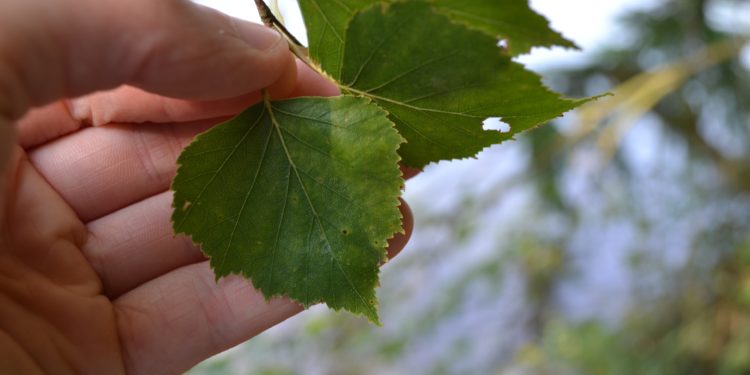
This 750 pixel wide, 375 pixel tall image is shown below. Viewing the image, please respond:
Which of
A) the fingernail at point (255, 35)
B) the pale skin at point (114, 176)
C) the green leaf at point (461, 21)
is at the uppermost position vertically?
the green leaf at point (461, 21)

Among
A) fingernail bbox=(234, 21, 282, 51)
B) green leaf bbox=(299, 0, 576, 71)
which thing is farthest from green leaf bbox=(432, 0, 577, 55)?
fingernail bbox=(234, 21, 282, 51)

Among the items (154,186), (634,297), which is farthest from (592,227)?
(154,186)

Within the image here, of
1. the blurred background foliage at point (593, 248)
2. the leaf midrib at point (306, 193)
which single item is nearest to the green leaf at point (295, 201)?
the leaf midrib at point (306, 193)

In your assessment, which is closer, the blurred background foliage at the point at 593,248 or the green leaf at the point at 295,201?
the green leaf at the point at 295,201

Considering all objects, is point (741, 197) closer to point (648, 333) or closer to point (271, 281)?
point (648, 333)

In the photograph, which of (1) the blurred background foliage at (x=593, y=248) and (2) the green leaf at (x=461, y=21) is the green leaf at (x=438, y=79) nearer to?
(2) the green leaf at (x=461, y=21)

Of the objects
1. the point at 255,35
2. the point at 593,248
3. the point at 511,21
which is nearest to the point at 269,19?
the point at 255,35

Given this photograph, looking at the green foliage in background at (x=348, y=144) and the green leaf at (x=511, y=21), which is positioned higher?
the green leaf at (x=511, y=21)

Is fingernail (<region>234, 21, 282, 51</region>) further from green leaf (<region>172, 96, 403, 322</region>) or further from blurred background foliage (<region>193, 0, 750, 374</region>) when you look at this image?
blurred background foliage (<region>193, 0, 750, 374</region>)
